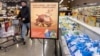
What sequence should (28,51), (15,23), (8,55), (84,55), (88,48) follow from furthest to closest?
1. (15,23)
2. (28,51)
3. (8,55)
4. (88,48)
5. (84,55)

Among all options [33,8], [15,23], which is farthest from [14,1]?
[33,8]

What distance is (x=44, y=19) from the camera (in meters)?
3.85

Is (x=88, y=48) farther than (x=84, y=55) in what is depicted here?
Yes

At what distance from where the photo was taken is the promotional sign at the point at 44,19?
150 inches

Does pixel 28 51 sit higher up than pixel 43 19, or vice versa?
pixel 43 19

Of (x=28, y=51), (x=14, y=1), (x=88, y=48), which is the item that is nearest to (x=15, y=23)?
(x=28, y=51)

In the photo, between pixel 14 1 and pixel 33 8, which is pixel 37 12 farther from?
pixel 14 1

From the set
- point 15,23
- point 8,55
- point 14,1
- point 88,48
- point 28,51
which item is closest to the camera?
point 88,48

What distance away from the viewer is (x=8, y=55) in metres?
6.51

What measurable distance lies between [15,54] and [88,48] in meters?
4.90

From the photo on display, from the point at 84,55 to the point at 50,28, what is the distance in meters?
2.04

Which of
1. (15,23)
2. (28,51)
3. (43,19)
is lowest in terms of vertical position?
(28,51)

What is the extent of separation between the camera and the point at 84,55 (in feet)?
6.24

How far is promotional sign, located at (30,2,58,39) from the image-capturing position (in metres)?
3.82
